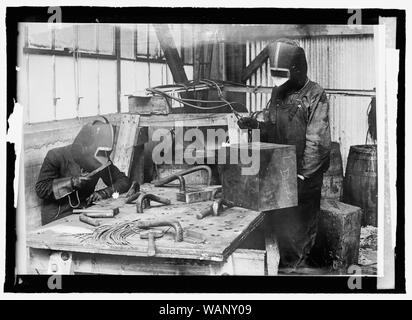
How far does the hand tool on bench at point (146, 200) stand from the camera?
10.3 feet

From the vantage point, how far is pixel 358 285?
3.23 metres

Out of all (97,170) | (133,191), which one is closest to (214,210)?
(133,191)

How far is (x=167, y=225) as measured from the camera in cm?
300

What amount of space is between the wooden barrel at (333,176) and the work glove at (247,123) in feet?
1.70

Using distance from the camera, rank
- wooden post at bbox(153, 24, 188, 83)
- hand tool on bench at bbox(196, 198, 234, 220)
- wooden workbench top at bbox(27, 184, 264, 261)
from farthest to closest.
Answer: wooden post at bbox(153, 24, 188, 83) < hand tool on bench at bbox(196, 198, 234, 220) < wooden workbench top at bbox(27, 184, 264, 261)

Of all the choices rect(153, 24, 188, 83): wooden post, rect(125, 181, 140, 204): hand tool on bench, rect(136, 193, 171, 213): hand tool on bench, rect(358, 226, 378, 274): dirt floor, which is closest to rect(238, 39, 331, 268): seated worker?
rect(358, 226, 378, 274): dirt floor

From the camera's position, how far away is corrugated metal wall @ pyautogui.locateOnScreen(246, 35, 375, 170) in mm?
3217

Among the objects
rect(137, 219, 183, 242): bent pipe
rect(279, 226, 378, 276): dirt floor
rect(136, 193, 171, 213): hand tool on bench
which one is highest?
rect(136, 193, 171, 213): hand tool on bench

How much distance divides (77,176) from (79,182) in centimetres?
5

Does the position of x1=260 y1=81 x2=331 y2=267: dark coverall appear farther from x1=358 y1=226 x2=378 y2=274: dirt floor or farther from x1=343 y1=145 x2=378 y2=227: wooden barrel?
x1=358 y1=226 x2=378 y2=274: dirt floor

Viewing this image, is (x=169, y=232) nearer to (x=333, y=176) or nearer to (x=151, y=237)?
(x=151, y=237)

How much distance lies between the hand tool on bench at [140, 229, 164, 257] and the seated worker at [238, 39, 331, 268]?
734 millimetres

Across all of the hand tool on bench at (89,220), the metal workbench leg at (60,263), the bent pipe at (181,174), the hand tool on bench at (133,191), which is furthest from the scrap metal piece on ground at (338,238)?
the metal workbench leg at (60,263)
